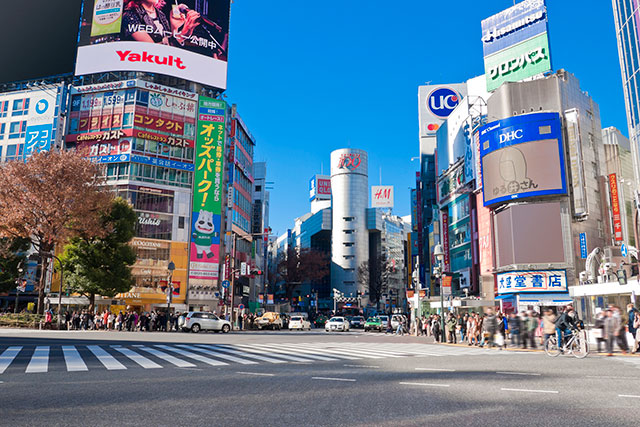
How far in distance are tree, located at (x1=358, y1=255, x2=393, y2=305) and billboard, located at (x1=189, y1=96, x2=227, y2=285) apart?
5903 cm

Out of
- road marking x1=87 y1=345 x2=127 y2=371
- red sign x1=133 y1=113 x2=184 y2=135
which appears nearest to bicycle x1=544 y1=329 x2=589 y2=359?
road marking x1=87 y1=345 x2=127 y2=371

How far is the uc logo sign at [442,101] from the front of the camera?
264ft

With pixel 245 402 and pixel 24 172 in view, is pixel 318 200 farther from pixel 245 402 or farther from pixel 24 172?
pixel 245 402

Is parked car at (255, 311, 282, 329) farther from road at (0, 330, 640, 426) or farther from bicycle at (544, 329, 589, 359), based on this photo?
road at (0, 330, 640, 426)

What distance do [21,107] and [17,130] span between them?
2.83 m

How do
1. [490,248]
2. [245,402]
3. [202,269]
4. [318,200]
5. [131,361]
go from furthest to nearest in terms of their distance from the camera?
1. [318,200]
2. [202,269]
3. [490,248]
4. [131,361]
5. [245,402]

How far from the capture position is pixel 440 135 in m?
66.9

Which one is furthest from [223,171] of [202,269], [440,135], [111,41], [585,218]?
[585,218]

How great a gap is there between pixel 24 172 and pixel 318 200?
120 m

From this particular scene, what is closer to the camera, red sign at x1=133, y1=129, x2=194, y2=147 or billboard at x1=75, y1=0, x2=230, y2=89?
red sign at x1=133, y1=129, x2=194, y2=147

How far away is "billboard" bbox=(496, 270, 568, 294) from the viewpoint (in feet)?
142

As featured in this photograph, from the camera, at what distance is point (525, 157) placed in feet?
148

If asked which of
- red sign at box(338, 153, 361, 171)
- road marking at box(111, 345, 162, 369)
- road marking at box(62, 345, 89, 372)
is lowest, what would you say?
road marking at box(111, 345, 162, 369)

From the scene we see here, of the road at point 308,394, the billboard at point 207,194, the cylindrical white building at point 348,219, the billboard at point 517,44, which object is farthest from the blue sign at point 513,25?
the cylindrical white building at point 348,219
